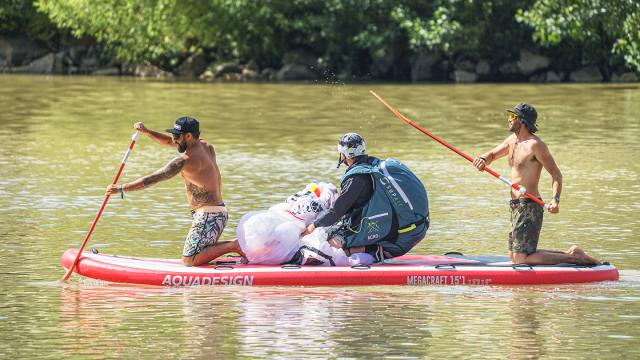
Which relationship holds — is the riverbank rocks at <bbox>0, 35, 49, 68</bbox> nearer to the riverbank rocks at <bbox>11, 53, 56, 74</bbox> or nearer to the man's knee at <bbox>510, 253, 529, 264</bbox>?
the riverbank rocks at <bbox>11, 53, 56, 74</bbox>

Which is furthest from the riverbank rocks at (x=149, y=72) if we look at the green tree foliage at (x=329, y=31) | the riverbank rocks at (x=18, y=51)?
the riverbank rocks at (x=18, y=51)

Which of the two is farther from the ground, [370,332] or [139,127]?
[139,127]

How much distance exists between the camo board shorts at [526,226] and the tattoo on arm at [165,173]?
2.81m

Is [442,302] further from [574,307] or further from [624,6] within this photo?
[624,6]

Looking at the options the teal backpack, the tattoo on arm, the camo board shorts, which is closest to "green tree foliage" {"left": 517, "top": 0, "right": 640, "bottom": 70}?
the camo board shorts

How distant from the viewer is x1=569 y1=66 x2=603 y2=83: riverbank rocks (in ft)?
137

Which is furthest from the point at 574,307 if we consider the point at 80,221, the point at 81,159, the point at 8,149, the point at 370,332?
the point at 8,149

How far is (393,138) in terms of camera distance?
24.5 m

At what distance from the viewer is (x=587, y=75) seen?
41844 millimetres

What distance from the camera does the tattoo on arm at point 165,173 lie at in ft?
37.0

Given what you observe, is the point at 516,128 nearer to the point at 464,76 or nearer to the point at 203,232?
the point at 203,232

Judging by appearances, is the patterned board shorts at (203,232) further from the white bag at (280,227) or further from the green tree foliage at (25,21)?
the green tree foliage at (25,21)

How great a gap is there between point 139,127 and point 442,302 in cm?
296

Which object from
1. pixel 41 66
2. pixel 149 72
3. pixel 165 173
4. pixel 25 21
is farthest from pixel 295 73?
pixel 165 173
